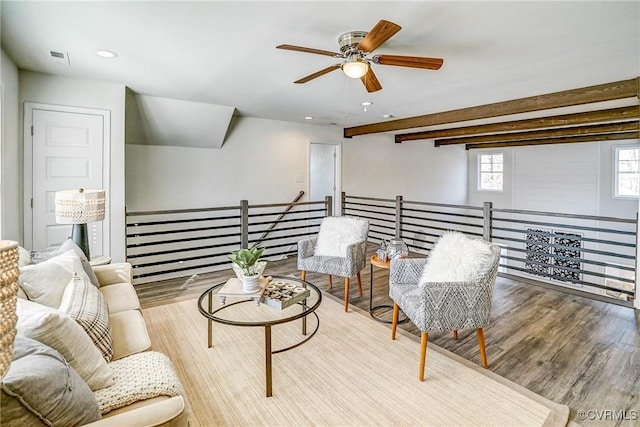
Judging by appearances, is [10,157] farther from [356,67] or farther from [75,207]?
[356,67]

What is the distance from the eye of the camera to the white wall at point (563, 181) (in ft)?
22.4

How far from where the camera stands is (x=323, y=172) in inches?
256

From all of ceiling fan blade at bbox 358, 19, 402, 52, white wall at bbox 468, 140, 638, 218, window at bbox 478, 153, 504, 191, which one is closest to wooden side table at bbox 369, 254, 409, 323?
ceiling fan blade at bbox 358, 19, 402, 52

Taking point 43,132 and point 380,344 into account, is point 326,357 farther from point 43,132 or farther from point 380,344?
point 43,132

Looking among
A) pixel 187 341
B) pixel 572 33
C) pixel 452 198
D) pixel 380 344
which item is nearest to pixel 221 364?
pixel 187 341

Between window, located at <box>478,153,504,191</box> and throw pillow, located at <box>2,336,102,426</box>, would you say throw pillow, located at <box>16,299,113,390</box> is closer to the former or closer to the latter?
throw pillow, located at <box>2,336,102,426</box>

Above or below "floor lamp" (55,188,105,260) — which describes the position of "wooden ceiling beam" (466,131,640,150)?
above

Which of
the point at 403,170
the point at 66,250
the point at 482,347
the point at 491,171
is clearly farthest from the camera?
the point at 491,171

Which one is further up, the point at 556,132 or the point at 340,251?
the point at 556,132

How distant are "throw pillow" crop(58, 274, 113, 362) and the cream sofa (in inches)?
4.2

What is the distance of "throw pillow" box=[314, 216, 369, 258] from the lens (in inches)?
139

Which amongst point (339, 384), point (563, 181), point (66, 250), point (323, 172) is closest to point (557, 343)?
point (339, 384)

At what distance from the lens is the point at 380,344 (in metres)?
2.56

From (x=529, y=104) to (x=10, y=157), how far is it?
5417 millimetres
